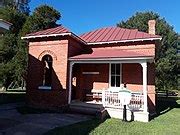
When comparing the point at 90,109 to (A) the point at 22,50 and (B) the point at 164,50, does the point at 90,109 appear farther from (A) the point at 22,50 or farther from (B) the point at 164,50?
(B) the point at 164,50

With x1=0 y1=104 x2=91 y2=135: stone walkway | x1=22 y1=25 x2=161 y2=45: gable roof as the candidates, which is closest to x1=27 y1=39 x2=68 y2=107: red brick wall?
x1=22 y1=25 x2=161 y2=45: gable roof

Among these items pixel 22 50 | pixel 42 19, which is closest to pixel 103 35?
pixel 42 19

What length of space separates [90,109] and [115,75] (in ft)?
13.7

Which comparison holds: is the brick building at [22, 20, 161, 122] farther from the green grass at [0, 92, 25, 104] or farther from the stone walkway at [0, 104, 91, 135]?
the stone walkway at [0, 104, 91, 135]

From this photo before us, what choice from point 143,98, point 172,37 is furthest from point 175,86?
point 143,98

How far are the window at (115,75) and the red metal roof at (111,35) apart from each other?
1.98 metres

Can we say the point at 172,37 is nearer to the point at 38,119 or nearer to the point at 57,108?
the point at 57,108

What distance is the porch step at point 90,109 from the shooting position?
585 inches

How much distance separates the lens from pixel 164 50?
159 feet

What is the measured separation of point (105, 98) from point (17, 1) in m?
71.7

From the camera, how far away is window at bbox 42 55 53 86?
18.3m

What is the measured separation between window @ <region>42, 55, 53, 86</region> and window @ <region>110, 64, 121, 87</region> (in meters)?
4.34

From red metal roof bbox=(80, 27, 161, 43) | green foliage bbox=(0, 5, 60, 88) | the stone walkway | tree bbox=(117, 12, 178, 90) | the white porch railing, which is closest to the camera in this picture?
the stone walkway

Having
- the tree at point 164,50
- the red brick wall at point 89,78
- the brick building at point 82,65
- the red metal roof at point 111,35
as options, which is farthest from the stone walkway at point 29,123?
the tree at point 164,50
